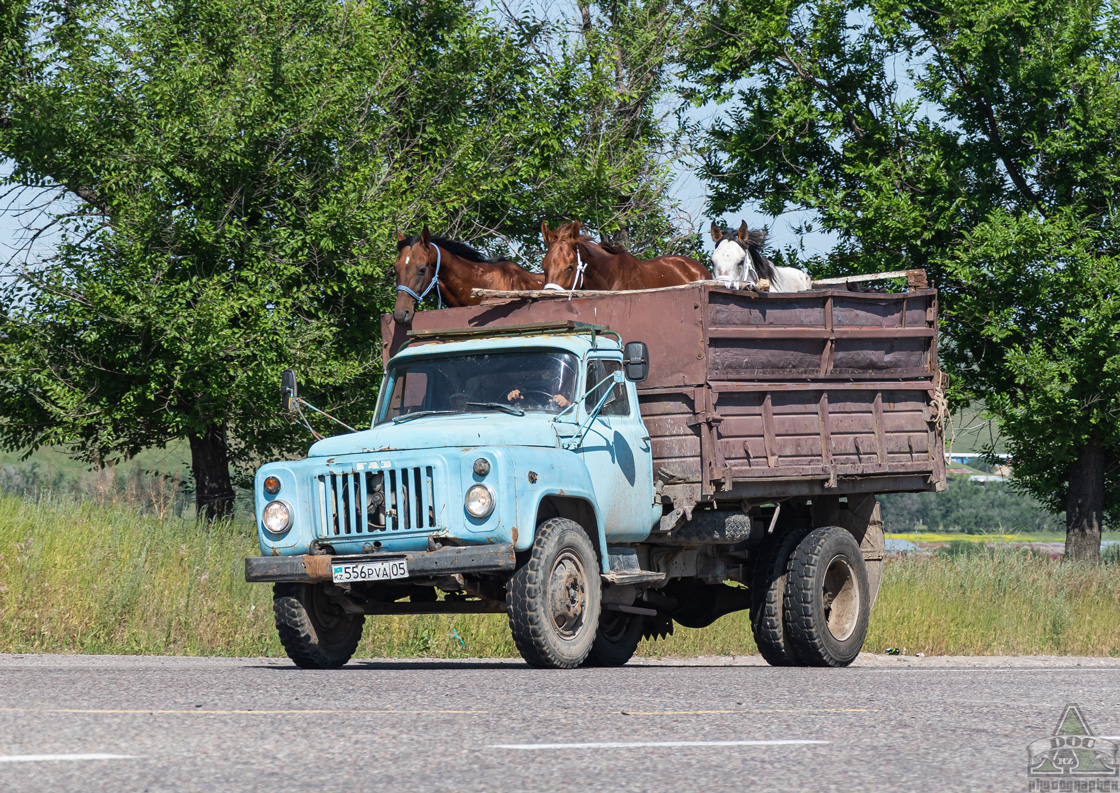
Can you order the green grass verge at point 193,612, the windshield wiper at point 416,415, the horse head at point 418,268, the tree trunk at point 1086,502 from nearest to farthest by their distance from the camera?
the windshield wiper at point 416,415 → the green grass verge at point 193,612 → the horse head at point 418,268 → the tree trunk at point 1086,502

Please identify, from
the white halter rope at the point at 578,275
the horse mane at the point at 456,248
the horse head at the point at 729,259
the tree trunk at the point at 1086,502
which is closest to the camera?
the white halter rope at the point at 578,275

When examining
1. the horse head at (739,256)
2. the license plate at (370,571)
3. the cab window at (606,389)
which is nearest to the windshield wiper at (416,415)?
the cab window at (606,389)

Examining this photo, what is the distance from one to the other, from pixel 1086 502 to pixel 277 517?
19919 mm

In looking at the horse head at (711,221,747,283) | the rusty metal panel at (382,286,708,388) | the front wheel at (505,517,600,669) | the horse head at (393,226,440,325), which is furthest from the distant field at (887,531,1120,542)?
the front wheel at (505,517,600,669)

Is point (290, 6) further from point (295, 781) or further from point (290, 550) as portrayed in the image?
point (295, 781)

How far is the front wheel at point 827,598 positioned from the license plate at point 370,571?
14.5 feet

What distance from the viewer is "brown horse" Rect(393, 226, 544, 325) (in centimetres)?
1584

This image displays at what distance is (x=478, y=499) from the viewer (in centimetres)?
1016

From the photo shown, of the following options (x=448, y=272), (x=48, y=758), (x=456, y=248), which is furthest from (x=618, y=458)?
(x=48, y=758)

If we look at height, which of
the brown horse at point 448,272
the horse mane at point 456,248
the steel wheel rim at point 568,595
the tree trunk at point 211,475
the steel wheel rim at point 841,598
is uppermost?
the horse mane at point 456,248

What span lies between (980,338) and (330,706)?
2105cm

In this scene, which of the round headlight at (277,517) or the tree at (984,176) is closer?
the round headlight at (277,517)

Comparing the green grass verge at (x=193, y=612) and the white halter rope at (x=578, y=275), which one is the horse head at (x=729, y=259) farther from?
the green grass verge at (x=193, y=612)

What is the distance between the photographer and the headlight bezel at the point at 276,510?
35.2 feet
